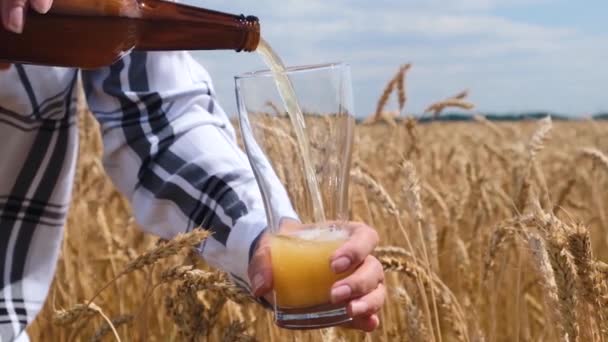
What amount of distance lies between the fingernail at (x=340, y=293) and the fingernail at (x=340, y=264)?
18 mm

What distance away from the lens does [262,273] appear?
115 centimetres

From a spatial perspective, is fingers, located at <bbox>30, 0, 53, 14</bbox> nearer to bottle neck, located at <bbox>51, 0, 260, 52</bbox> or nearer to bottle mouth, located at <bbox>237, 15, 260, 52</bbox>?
bottle neck, located at <bbox>51, 0, 260, 52</bbox>

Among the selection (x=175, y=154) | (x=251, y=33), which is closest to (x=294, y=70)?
(x=251, y=33)

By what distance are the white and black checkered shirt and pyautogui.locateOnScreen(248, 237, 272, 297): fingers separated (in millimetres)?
164

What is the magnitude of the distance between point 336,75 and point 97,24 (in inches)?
10.2

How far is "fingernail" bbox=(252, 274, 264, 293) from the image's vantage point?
1.14 m

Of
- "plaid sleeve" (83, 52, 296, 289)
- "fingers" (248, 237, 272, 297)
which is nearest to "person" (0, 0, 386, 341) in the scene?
"plaid sleeve" (83, 52, 296, 289)

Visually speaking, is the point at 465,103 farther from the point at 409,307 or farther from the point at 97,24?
the point at 97,24

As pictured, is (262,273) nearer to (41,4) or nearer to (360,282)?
(360,282)

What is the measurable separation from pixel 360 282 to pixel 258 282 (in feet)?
0.45

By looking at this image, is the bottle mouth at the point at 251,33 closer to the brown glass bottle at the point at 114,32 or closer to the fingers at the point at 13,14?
the brown glass bottle at the point at 114,32

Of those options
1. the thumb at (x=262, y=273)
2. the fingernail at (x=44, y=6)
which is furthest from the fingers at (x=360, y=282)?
the fingernail at (x=44, y=6)

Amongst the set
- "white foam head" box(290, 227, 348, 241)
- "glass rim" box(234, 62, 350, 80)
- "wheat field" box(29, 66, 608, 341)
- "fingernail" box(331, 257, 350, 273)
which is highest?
"glass rim" box(234, 62, 350, 80)

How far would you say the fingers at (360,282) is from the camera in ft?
3.46
